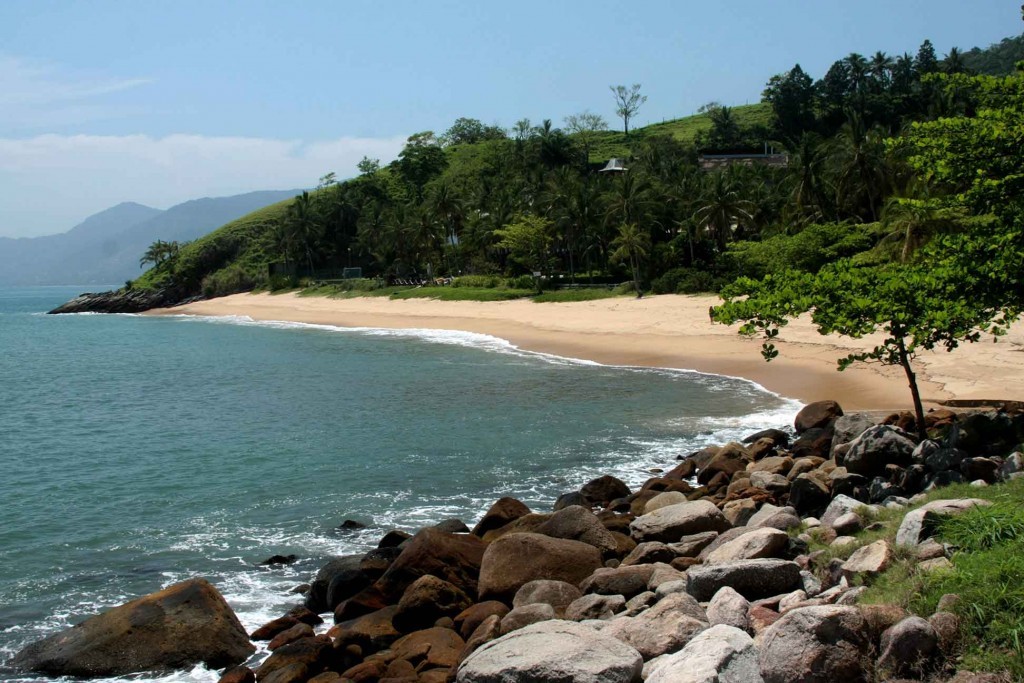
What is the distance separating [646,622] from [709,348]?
1059 inches

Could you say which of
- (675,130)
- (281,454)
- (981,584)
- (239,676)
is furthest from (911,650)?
(675,130)

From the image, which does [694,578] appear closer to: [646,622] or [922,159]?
[646,622]

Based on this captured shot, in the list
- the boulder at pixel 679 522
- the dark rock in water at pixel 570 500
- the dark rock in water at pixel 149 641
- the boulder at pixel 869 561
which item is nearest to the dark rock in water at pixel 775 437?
the dark rock in water at pixel 570 500

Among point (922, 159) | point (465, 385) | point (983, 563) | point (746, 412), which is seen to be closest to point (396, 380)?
point (465, 385)

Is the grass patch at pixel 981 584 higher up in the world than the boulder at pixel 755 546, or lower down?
higher up

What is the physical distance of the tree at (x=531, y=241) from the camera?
219 ft

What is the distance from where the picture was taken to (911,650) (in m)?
6.30

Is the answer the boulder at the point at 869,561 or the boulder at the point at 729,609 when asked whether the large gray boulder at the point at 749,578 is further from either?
the boulder at the point at 869,561

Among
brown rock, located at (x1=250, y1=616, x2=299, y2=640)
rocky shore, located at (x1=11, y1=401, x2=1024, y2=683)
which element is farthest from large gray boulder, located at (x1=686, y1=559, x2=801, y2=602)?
brown rock, located at (x1=250, y1=616, x2=299, y2=640)

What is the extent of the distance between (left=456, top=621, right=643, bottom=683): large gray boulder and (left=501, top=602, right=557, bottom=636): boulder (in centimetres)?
143

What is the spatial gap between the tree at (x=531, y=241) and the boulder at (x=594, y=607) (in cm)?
5736

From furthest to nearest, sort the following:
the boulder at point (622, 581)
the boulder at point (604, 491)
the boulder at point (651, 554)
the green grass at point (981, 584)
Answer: the boulder at point (604, 491) → the boulder at point (651, 554) → the boulder at point (622, 581) → the green grass at point (981, 584)

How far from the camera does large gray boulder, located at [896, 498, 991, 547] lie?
8312mm

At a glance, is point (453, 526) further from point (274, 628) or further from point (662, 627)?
point (662, 627)
